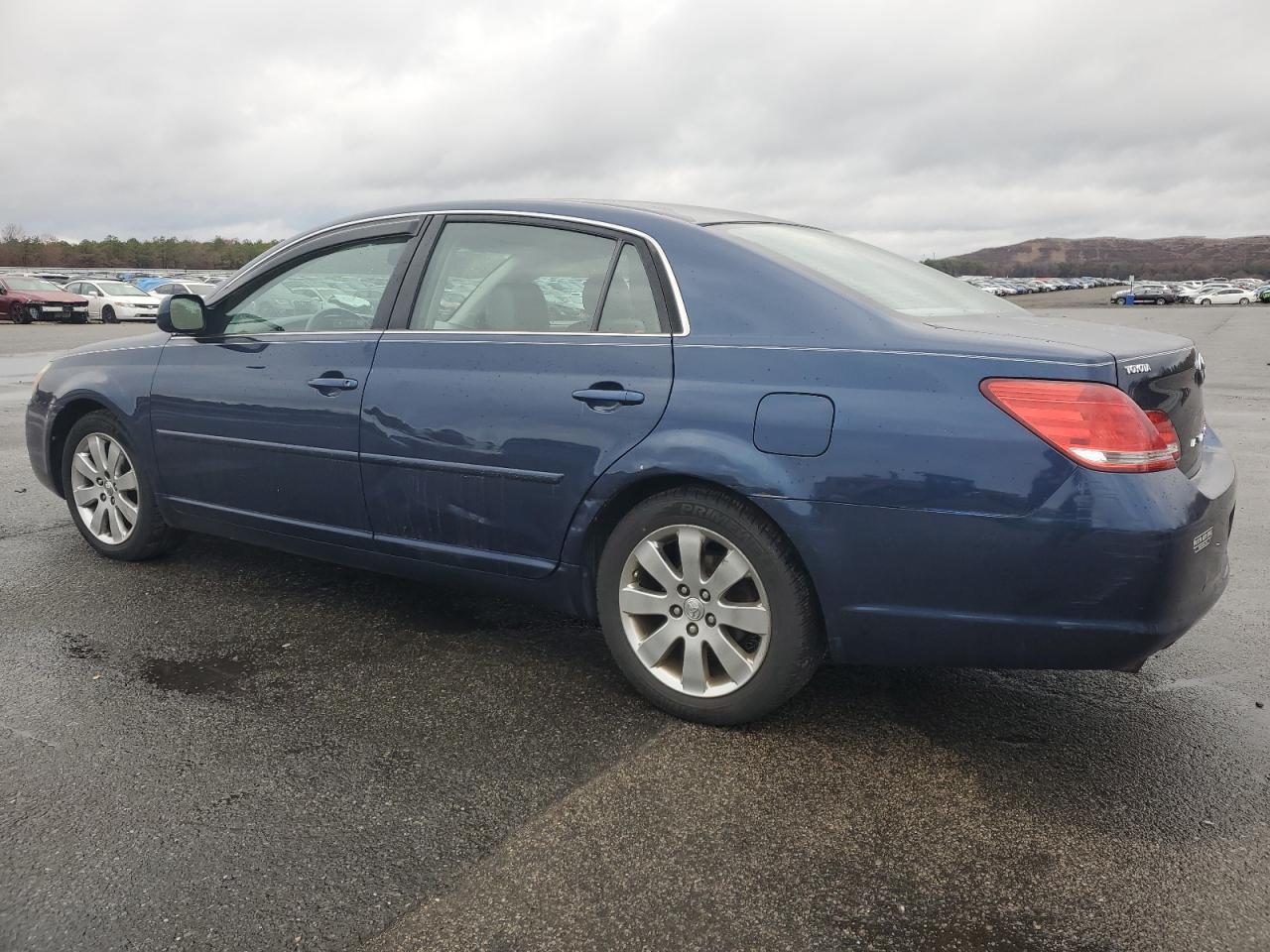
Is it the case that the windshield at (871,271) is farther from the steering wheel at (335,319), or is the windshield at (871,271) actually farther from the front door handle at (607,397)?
the steering wheel at (335,319)

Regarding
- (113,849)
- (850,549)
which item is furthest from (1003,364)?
(113,849)

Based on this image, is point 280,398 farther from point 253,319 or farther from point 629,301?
point 629,301

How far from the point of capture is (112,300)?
32938 millimetres

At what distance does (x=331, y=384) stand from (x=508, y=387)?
823 mm

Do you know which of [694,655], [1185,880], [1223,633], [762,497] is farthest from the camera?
[1223,633]

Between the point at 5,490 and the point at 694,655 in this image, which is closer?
the point at 694,655

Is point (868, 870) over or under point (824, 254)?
under

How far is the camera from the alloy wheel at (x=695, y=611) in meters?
3.04

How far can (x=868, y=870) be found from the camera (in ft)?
7.93

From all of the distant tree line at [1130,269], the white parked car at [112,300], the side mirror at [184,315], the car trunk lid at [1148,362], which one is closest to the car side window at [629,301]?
the car trunk lid at [1148,362]

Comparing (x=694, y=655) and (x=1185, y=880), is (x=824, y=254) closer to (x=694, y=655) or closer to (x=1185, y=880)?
(x=694, y=655)

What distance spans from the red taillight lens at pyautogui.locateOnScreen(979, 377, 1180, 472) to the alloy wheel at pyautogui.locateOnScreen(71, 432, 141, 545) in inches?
151

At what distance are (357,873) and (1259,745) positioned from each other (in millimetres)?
2524

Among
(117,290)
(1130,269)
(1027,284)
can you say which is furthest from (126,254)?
(1130,269)
